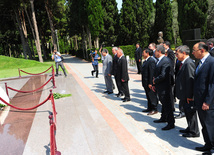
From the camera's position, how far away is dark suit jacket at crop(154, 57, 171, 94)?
4.27m

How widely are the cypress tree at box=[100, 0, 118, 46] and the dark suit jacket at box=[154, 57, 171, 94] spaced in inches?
1130

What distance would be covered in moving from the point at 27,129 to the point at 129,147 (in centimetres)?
305

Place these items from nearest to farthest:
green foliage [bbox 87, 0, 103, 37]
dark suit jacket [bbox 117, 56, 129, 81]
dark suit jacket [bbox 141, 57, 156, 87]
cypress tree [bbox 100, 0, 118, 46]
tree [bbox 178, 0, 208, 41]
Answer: dark suit jacket [bbox 141, 57, 156, 87]
dark suit jacket [bbox 117, 56, 129, 81]
tree [bbox 178, 0, 208, 41]
green foliage [bbox 87, 0, 103, 37]
cypress tree [bbox 100, 0, 118, 46]

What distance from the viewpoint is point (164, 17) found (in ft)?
99.6

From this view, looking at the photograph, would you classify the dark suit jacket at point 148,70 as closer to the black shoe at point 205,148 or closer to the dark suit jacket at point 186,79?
the dark suit jacket at point 186,79

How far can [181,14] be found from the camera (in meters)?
23.4

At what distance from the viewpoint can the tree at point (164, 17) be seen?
99.0 feet

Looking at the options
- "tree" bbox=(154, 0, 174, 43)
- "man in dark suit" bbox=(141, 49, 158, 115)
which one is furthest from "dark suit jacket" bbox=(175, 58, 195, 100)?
"tree" bbox=(154, 0, 174, 43)

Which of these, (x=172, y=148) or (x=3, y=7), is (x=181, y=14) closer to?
(x=172, y=148)

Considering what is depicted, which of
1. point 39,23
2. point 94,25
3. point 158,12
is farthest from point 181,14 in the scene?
point 39,23

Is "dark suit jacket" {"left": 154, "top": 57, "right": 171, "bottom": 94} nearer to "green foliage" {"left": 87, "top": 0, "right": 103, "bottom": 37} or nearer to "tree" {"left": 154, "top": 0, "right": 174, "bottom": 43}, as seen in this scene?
"green foliage" {"left": 87, "top": 0, "right": 103, "bottom": 37}

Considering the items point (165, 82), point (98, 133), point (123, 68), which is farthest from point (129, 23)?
point (98, 133)

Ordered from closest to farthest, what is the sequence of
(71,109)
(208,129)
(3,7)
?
(208,129), (71,109), (3,7)

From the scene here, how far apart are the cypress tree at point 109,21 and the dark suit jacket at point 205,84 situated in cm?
2991
